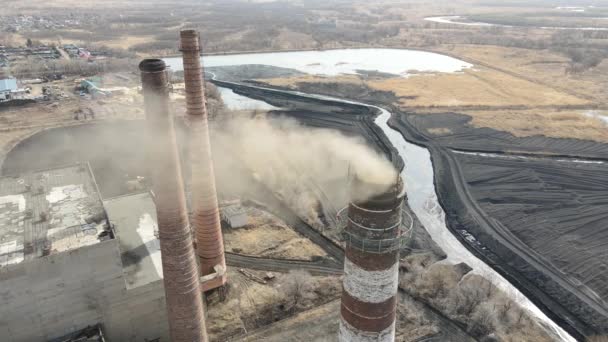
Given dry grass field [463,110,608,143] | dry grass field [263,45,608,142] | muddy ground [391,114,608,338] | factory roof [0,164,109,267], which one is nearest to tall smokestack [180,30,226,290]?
factory roof [0,164,109,267]

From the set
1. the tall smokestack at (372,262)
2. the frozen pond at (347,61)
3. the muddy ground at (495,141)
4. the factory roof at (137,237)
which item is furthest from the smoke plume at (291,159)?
the frozen pond at (347,61)

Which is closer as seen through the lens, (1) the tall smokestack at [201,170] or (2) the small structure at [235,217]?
(1) the tall smokestack at [201,170]

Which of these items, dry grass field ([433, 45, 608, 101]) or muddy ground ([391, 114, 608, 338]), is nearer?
muddy ground ([391, 114, 608, 338])

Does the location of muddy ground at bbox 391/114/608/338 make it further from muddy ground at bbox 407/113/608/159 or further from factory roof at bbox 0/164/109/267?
factory roof at bbox 0/164/109/267

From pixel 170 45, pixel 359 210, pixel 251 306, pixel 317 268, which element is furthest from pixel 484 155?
pixel 170 45

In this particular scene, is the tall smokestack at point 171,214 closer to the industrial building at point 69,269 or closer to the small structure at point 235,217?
the industrial building at point 69,269

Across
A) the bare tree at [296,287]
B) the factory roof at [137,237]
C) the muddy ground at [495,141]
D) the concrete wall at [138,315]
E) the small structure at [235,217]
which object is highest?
the factory roof at [137,237]

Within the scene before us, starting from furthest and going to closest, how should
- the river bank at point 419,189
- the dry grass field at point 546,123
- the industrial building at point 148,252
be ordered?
the dry grass field at point 546,123
the river bank at point 419,189
the industrial building at point 148,252
